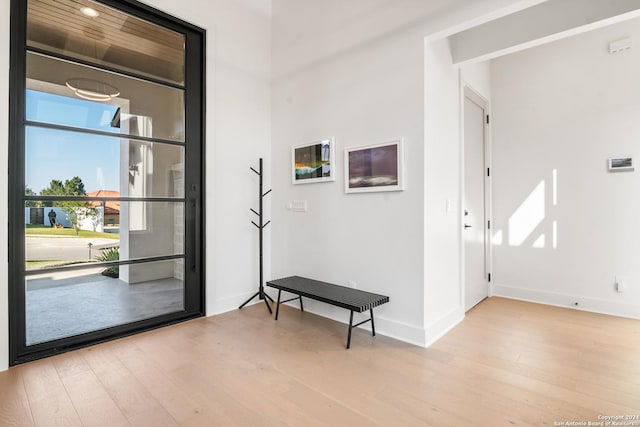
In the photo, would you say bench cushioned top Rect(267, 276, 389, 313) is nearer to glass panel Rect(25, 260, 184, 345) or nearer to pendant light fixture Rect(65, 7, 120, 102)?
glass panel Rect(25, 260, 184, 345)

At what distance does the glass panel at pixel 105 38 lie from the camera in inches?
98.7

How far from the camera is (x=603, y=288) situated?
3.40 meters

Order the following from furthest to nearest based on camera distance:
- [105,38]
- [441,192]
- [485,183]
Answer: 1. [485,183]
2. [441,192]
3. [105,38]

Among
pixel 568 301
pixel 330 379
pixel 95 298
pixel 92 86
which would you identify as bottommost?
pixel 330 379

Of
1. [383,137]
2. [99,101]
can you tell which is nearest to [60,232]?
[99,101]

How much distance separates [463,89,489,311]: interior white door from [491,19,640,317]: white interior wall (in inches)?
10.5

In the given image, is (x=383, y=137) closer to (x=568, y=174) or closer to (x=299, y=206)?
(x=299, y=206)

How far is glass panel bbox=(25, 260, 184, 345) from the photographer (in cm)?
249

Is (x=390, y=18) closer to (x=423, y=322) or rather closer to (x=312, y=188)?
(x=312, y=188)

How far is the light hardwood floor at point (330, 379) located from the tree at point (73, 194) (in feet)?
3.52

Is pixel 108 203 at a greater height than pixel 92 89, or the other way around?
pixel 92 89

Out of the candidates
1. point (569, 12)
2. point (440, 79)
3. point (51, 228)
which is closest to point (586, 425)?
point (440, 79)

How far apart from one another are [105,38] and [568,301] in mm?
5389

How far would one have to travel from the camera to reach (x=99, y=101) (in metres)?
2.73
